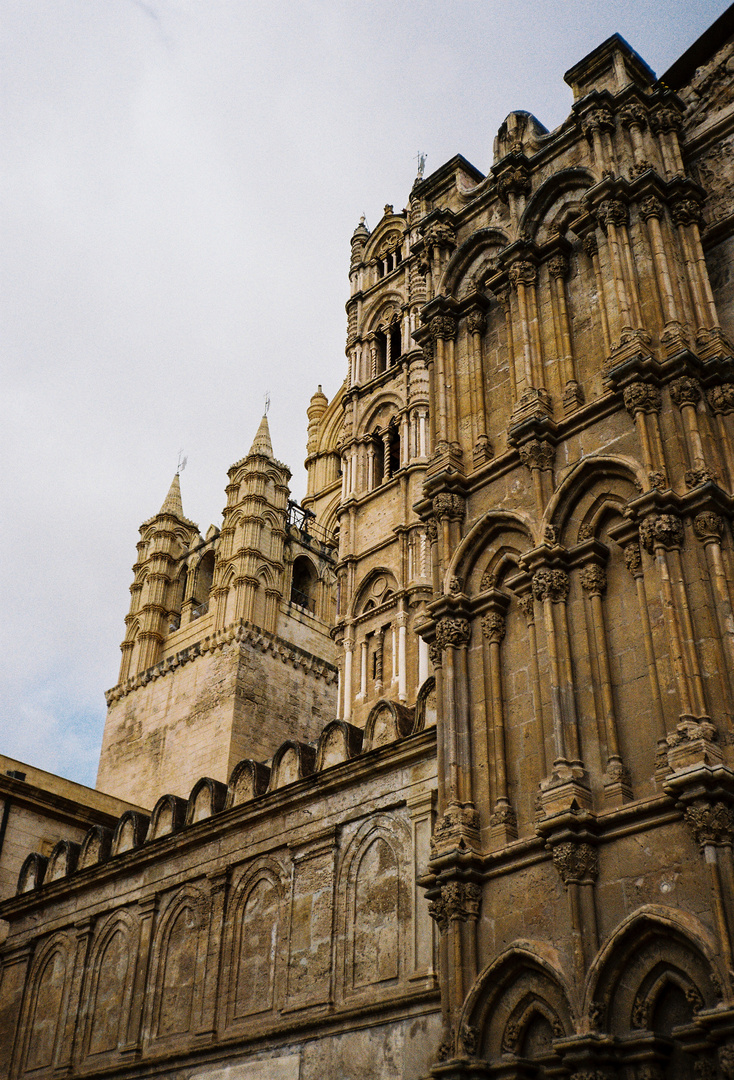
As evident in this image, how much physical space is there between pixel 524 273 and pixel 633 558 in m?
5.90

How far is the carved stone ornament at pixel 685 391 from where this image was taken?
48.7 feet

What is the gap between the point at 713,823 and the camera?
39.2 feet

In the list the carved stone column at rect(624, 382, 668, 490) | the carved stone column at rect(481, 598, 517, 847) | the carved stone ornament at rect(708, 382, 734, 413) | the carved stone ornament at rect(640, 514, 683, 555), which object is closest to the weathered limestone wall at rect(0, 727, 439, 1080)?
the carved stone column at rect(481, 598, 517, 847)

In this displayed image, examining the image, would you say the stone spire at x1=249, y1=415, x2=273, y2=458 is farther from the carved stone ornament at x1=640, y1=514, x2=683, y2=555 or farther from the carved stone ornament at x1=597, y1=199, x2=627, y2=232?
the carved stone ornament at x1=640, y1=514, x2=683, y2=555

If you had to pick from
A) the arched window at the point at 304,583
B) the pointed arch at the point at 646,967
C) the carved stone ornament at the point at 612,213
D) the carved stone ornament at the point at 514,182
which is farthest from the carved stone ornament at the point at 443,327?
the arched window at the point at 304,583

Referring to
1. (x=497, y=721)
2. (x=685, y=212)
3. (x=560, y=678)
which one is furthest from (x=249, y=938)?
(x=685, y=212)

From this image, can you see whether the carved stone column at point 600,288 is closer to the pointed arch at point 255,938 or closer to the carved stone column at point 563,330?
the carved stone column at point 563,330

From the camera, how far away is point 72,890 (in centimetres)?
2520

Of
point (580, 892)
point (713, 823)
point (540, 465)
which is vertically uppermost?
point (540, 465)

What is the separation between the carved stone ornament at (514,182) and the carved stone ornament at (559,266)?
6.30 ft

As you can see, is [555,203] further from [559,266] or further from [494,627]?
[494,627]

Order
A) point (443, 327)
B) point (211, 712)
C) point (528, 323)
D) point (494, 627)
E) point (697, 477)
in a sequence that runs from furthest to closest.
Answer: point (211, 712) → point (443, 327) → point (528, 323) → point (494, 627) → point (697, 477)

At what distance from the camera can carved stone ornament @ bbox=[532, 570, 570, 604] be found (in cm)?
1523

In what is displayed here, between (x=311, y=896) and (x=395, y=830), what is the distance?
6.88 ft
